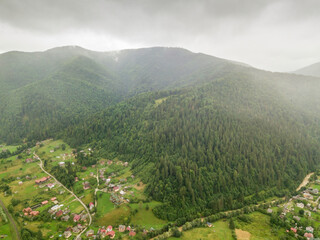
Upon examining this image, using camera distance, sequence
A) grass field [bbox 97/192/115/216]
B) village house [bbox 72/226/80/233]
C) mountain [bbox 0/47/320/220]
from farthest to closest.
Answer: mountain [bbox 0/47/320/220] < grass field [bbox 97/192/115/216] < village house [bbox 72/226/80/233]

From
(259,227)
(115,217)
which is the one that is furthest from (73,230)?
(259,227)

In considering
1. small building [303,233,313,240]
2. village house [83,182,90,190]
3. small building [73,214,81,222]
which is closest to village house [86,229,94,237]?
small building [73,214,81,222]

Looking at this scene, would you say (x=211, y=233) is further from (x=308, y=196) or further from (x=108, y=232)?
(x=308, y=196)

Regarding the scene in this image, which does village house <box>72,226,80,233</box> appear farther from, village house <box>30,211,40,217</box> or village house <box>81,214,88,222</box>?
village house <box>30,211,40,217</box>

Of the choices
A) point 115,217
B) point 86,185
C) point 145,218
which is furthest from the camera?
point 86,185

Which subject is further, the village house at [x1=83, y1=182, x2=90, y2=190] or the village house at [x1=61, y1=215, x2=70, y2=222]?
the village house at [x1=83, y1=182, x2=90, y2=190]

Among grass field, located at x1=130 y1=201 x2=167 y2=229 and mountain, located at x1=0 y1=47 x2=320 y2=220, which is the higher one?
mountain, located at x1=0 y1=47 x2=320 y2=220

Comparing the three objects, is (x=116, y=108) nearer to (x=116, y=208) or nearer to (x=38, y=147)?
(x=38, y=147)

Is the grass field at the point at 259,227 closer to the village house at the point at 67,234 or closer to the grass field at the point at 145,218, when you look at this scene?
the grass field at the point at 145,218
